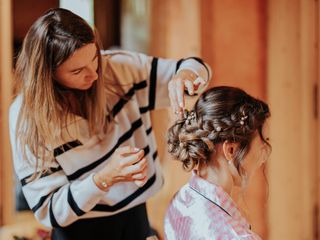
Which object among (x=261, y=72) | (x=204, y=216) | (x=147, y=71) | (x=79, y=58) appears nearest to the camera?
(x=204, y=216)

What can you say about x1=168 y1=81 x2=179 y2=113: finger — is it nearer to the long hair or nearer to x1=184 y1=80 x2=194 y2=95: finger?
x1=184 y1=80 x2=194 y2=95: finger

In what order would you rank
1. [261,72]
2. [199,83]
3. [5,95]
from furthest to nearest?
1. [261,72]
2. [5,95]
3. [199,83]

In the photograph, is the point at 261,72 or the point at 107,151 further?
the point at 261,72

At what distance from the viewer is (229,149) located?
126 cm

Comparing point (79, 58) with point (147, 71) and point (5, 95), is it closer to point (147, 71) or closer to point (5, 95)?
point (147, 71)

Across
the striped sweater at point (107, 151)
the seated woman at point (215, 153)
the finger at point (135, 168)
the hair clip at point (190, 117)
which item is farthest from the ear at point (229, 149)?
the striped sweater at point (107, 151)

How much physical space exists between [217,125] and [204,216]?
0.22 m

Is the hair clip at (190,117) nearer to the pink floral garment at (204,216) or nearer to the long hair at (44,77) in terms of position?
the pink floral garment at (204,216)

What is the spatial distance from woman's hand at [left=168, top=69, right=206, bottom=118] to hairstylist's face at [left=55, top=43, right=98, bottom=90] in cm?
21

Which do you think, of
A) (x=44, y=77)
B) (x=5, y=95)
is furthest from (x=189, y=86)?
(x=5, y=95)

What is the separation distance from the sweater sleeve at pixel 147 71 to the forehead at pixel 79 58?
21 centimetres

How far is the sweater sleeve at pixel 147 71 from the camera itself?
5.07ft

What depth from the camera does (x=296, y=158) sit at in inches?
102

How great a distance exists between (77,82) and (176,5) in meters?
1.46
